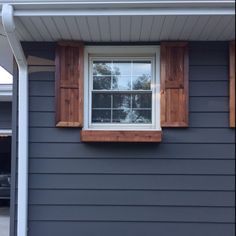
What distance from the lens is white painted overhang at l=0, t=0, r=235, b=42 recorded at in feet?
13.1

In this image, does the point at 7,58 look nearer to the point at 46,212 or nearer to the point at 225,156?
the point at 46,212

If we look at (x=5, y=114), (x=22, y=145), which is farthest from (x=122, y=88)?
(x=5, y=114)

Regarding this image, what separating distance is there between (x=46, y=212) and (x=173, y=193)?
1257 mm

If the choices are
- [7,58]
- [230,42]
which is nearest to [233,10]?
[230,42]

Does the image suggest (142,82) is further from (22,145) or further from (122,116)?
(22,145)

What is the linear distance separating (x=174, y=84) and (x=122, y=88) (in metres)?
0.54

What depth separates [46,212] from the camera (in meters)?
4.70

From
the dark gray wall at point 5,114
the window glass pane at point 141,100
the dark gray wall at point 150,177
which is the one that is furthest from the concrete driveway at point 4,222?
the window glass pane at point 141,100

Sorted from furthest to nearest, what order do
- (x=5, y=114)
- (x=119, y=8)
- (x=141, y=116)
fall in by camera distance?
(x=5, y=114)
(x=141, y=116)
(x=119, y=8)

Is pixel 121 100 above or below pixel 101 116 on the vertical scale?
above

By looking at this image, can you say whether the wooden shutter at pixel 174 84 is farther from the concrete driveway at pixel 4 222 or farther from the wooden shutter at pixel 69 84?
the concrete driveway at pixel 4 222

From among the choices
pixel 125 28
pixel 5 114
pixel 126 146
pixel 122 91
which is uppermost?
pixel 125 28

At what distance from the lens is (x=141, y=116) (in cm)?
481

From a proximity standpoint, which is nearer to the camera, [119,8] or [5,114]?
[119,8]
